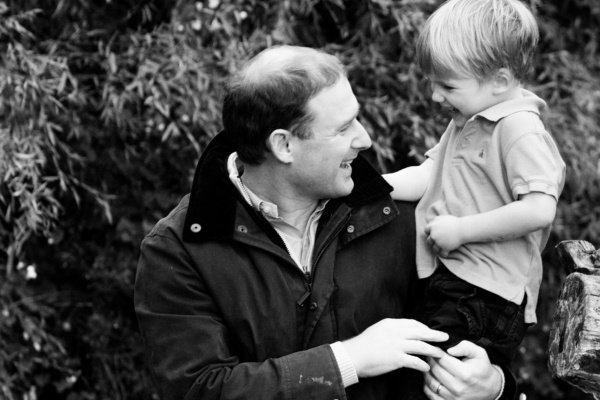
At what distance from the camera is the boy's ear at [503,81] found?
2.35 m

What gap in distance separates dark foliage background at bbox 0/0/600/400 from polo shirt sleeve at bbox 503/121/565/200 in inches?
65.6

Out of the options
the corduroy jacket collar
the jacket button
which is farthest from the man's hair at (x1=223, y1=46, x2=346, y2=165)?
the jacket button

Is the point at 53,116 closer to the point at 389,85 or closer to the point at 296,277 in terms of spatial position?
the point at 389,85

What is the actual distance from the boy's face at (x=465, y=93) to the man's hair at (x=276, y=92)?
1.03ft

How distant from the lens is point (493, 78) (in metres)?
2.36

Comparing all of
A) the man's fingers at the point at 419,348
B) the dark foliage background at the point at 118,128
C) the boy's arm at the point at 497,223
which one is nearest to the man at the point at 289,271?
the man's fingers at the point at 419,348

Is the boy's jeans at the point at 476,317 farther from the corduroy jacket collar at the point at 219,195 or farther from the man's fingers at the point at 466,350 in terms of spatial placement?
the corduroy jacket collar at the point at 219,195

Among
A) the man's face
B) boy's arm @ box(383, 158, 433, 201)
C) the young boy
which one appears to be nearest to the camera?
the young boy

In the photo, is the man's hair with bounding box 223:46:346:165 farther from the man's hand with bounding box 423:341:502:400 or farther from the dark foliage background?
the dark foliage background

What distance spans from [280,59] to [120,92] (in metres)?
1.63

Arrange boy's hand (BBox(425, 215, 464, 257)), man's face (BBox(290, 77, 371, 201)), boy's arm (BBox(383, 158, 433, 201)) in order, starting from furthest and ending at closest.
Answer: boy's arm (BBox(383, 158, 433, 201))
man's face (BBox(290, 77, 371, 201))
boy's hand (BBox(425, 215, 464, 257))

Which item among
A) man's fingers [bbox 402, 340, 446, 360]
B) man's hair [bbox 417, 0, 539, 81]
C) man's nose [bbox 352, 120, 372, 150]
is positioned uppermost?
man's hair [bbox 417, 0, 539, 81]

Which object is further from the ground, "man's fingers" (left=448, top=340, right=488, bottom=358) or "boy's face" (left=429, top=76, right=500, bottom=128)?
"boy's face" (left=429, top=76, right=500, bottom=128)

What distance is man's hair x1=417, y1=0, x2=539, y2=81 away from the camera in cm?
231
